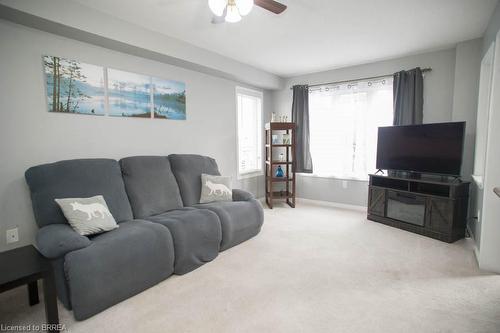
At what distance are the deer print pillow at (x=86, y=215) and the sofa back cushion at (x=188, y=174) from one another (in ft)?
3.36

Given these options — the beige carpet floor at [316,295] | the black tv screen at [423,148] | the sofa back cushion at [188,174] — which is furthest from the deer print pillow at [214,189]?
the black tv screen at [423,148]

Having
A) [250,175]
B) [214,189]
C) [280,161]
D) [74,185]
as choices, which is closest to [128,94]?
[74,185]

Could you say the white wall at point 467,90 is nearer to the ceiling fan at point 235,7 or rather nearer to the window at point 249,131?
the ceiling fan at point 235,7

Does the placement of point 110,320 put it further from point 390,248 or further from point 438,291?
point 390,248

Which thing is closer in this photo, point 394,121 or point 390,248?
point 390,248

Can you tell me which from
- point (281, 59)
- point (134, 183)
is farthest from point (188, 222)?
point (281, 59)

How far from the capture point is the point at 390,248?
9.75ft

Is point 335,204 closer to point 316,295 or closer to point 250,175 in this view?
point 250,175

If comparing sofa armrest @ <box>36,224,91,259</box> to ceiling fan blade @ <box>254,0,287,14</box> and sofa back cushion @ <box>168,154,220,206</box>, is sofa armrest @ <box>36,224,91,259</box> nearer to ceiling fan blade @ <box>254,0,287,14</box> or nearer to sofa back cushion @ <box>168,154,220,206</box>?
sofa back cushion @ <box>168,154,220,206</box>

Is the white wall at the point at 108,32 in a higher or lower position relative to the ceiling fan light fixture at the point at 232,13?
higher

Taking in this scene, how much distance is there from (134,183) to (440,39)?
4061 mm

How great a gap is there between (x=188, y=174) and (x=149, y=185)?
559 mm

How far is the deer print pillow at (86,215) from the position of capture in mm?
2100

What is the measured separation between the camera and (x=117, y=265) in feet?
6.44
